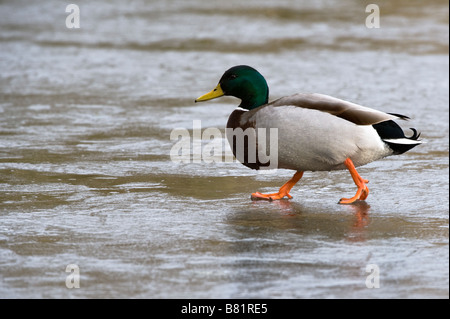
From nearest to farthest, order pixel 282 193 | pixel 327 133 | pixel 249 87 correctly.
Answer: pixel 327 133, pixel 282 193, pixel 249 87

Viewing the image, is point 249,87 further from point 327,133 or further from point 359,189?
point 359,189

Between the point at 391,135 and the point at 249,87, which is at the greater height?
the point at 249,87

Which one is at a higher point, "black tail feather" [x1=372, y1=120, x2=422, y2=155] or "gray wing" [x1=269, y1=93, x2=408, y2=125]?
"gray wing" [x1=269, y1=93, x2=408, y2=125]

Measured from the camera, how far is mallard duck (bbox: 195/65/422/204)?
5258mm

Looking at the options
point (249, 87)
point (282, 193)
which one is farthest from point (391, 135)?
point (249, 87)

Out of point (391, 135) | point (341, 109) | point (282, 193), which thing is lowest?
point (282, 193)

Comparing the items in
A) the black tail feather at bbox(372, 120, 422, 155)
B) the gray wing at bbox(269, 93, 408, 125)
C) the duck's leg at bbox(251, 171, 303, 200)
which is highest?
the gray wing at bbox(269, 93, 408, 125)

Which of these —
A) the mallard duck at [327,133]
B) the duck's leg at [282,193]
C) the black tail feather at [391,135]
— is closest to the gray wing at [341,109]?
the mallard duck at [327,133]

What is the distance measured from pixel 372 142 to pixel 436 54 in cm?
672

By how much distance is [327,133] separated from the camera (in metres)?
5.26

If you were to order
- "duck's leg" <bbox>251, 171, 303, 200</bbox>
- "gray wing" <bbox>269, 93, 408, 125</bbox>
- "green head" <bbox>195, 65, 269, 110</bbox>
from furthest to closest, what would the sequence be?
"green head" <bbox>195, 65, 269, 110</bbox>, "duck's leg" <bbox>251, 171, 303, 200</bbox>, "gray wing" <bbox>269, 93, 408, 125</bbox>

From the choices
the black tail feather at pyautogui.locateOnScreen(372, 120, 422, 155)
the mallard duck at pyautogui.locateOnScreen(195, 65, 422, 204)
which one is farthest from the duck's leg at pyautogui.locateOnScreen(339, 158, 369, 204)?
the black tail feather at pyautogui.locateOnScreen(372, 120, 422, 155)

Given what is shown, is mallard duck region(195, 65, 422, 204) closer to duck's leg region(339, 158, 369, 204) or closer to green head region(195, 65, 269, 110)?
duck's leg region(339, 158, 369, 204)
